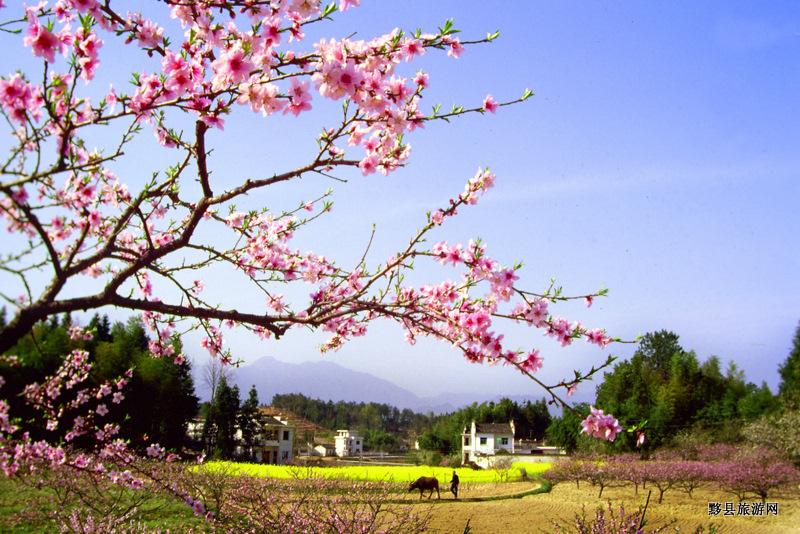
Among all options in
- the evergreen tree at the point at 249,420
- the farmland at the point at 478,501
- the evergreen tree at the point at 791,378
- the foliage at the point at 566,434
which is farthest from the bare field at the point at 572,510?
the foliage at the point at 566,434

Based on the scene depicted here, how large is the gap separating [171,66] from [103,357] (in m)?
27.1

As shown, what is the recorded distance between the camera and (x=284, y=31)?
8.54 ft

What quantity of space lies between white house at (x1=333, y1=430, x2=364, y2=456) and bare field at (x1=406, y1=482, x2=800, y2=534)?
2166 inches

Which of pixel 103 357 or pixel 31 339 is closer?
pixel 31 339

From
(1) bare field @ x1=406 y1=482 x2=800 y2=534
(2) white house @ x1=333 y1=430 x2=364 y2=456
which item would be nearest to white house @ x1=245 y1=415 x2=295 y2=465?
(2) white house @ x1=333 y1=430 x2=364 y2=456

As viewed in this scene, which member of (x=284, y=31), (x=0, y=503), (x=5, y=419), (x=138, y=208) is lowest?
(x=0, y=503)

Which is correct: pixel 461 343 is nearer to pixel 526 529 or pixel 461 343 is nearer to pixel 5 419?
pixel 5 419

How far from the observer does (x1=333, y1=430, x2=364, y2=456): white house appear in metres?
71.8

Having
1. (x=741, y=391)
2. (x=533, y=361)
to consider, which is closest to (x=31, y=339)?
(x=533, y=361)

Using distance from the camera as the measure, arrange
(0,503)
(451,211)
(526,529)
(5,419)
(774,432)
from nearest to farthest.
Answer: (451,211)
(5,419)
(0,503)
(526,529)
(774,432)

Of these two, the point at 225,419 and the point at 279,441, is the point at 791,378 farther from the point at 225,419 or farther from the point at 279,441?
the point at 279,441

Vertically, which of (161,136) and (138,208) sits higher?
(161,136)

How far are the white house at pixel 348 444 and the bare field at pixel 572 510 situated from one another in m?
55.0

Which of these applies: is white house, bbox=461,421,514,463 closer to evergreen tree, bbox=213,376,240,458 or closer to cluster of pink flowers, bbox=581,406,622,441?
evergreen tree, bbox=213,376,240,458
